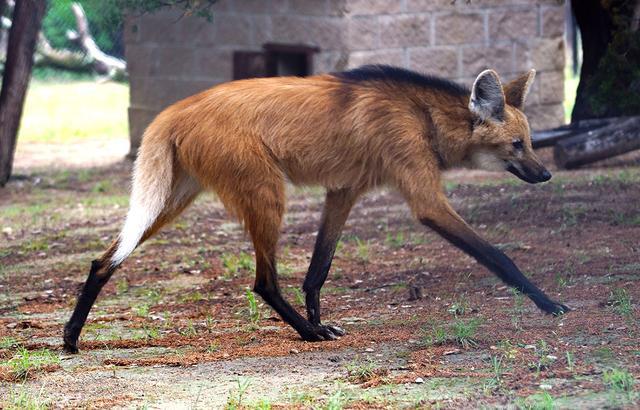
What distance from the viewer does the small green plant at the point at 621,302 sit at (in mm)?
4344

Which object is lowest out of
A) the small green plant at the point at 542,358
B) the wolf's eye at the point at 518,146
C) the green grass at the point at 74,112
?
the green grass at the point at 74,112

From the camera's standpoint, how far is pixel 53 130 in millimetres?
13484

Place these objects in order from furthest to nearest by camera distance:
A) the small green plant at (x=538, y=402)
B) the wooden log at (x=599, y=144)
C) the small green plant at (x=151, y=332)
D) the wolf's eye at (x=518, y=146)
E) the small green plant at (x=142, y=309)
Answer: the wooden log at (x=599, y=144), the small green plant at (x=142, y=309), the wolf's eye at (x=518, y=146), the small green plant at (x=151, y=332), the small green plant at (x=538, y=402)

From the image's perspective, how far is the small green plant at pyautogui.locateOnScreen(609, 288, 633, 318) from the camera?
4.34 m

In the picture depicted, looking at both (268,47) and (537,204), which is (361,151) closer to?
(537,204)

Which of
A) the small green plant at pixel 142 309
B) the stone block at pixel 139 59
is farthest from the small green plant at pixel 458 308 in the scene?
the stone block at pixel 139 59

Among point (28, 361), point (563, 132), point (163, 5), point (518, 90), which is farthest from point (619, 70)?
point (28, 361)

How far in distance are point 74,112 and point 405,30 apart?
23.1 ft

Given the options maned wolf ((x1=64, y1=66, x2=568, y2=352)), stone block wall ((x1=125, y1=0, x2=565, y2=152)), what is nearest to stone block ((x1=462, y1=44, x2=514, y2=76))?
stone block wall ((x1=125, y1=0, x2=565, y2=152))

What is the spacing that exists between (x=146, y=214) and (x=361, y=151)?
3.22 feet

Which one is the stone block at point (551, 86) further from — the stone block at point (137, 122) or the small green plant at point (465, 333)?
the small green plant at point (465, 333)

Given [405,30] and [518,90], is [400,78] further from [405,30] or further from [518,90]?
[405,30]

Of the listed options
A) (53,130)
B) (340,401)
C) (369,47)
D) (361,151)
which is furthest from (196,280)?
(53,130)

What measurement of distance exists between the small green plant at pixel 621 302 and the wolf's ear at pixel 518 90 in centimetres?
96
